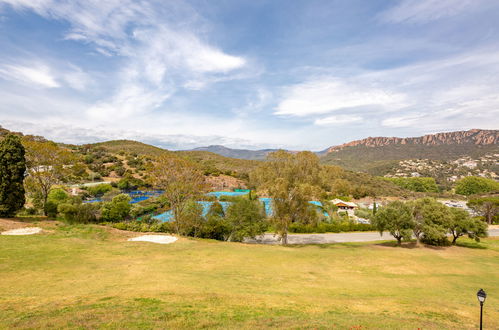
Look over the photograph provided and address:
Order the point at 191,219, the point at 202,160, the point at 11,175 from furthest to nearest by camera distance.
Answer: the point at 202,160, the point at 191,219, the point at 11,175

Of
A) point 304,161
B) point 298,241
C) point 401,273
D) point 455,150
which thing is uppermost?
point 455,150

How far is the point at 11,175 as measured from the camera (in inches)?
849

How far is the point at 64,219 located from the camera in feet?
76.1

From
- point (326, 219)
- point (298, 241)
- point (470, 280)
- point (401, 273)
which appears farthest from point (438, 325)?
point (326, 219)

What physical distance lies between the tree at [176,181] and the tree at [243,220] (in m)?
4.38

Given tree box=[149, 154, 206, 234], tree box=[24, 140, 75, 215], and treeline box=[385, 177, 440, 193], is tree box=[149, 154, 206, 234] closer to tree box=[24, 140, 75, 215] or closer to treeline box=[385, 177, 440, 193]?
tree box=[24, 140, 75, 215]

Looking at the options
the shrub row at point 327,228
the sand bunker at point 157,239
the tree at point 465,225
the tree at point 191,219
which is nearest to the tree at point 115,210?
the tree at point 191,219

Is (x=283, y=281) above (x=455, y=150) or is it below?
below

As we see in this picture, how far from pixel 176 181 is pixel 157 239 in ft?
19.5

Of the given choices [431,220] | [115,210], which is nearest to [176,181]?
[115,210]

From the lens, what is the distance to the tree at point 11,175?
20906 millimetres

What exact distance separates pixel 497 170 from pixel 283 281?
639 ft

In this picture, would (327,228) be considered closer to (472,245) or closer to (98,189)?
(472,245)

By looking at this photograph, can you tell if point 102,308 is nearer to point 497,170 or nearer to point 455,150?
point 497,170
